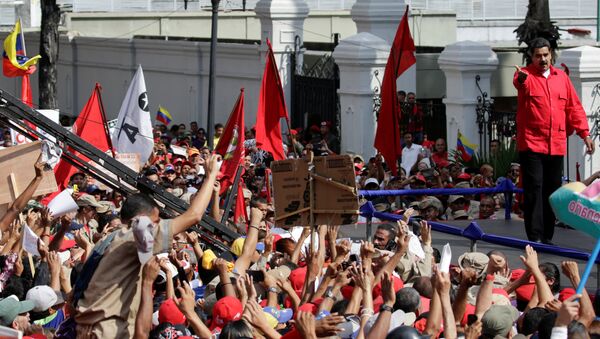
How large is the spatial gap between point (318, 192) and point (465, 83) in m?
8.91

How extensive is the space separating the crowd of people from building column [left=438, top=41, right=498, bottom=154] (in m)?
5.13

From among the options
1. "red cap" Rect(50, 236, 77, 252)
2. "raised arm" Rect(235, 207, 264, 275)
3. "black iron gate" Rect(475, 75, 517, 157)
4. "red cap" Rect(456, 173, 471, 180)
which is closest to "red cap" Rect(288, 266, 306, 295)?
"raised arm" Rect(235, 207, 264, 275)

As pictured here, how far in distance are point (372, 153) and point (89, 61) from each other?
13.2m

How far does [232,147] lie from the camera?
51.4ft

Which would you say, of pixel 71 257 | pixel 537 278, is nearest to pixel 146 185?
pixel 71 257

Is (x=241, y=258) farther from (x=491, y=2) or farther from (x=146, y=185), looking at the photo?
(x=491, y=2)

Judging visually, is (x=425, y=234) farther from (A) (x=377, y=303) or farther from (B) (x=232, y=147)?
(B) (x=232, y=147)

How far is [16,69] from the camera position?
2188cm

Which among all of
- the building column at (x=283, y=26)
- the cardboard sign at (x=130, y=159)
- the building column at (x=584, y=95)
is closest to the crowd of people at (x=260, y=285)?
the building column at (x=584, y=95)

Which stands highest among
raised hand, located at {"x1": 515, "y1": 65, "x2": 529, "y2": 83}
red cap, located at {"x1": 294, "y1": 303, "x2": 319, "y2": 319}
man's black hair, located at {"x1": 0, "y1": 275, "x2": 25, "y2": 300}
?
raised hand, located at {"x1": 515, "y1": 65, "x2": 529, "y2": 83}

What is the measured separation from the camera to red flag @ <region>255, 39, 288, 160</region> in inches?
599

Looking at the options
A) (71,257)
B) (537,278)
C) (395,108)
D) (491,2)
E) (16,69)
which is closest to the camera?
(537,278)

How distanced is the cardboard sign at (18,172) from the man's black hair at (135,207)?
12.9 ft

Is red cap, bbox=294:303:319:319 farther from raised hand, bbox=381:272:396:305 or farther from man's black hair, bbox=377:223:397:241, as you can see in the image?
man's black hair, bbox=377:223:397:241
